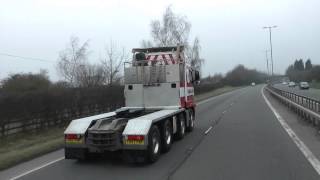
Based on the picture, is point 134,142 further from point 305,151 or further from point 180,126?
point 180,126

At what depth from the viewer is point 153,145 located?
12.6 meters

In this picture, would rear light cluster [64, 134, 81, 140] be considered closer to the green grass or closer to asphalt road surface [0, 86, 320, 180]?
asphalt road surface [0, 86, 320, 180]

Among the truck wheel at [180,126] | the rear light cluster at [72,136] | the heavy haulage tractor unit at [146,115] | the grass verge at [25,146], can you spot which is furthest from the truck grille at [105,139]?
the truck wheel at [180,126]

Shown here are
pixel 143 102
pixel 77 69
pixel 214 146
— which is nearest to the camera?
pixel 214 146

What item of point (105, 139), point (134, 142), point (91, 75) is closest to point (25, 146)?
point (105, 139)

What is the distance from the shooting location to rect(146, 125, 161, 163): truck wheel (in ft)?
39.9

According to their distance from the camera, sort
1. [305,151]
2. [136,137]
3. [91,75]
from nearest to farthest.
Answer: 1. [136,137]
2. [305,151]
3. [91,75]

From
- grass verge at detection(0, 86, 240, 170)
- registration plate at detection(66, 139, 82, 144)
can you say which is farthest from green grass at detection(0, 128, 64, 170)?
registration plate at detection(66, 139, 82, 144)

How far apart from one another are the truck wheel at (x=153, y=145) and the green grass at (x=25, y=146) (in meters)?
3.67

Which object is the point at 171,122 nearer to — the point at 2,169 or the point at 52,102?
the point at 2,169

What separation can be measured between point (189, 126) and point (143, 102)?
2.82m

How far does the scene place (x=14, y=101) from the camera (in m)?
20.5

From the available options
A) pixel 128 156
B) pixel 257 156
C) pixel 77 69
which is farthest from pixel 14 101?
pixel 77 69

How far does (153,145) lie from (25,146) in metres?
6.22
